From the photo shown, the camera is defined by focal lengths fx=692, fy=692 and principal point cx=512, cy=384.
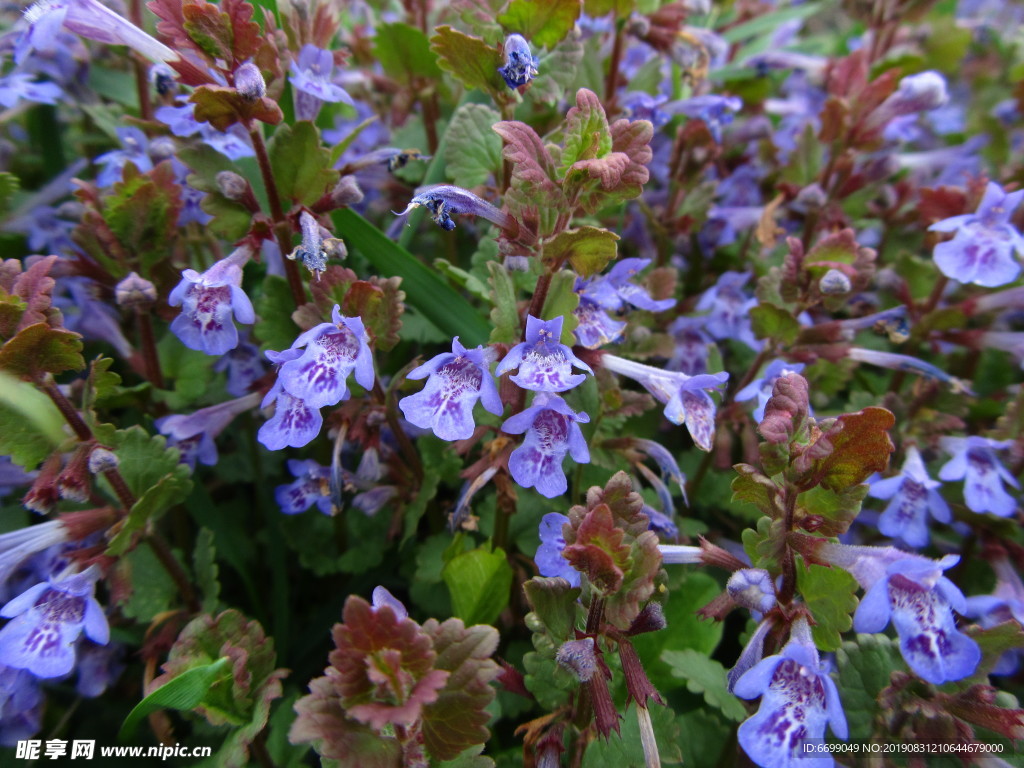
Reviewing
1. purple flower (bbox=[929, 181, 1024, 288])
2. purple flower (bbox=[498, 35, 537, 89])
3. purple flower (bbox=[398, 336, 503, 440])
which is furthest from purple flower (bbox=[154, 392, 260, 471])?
purple flower (bbox=[929, 181, 1024, 288])

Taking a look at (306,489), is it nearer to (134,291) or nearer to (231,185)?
(134,291)

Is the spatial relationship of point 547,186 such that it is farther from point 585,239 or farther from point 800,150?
point 800,150

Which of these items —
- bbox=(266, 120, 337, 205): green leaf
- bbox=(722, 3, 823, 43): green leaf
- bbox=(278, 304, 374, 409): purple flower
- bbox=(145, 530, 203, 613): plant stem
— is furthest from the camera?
bbox=(722, 3, 823, 43): green leaf

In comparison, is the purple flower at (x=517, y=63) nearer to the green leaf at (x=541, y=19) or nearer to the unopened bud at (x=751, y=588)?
the green leaf at (x=541, y=19)

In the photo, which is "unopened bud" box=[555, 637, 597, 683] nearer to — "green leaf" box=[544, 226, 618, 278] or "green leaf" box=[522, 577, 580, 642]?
"green leaf" box=[522, 577, 580, 642]

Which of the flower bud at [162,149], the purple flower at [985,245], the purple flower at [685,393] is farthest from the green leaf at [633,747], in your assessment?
the flower bud at [162,149]

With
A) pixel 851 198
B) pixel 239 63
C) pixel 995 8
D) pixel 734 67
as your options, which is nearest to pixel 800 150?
pixel 851 198
